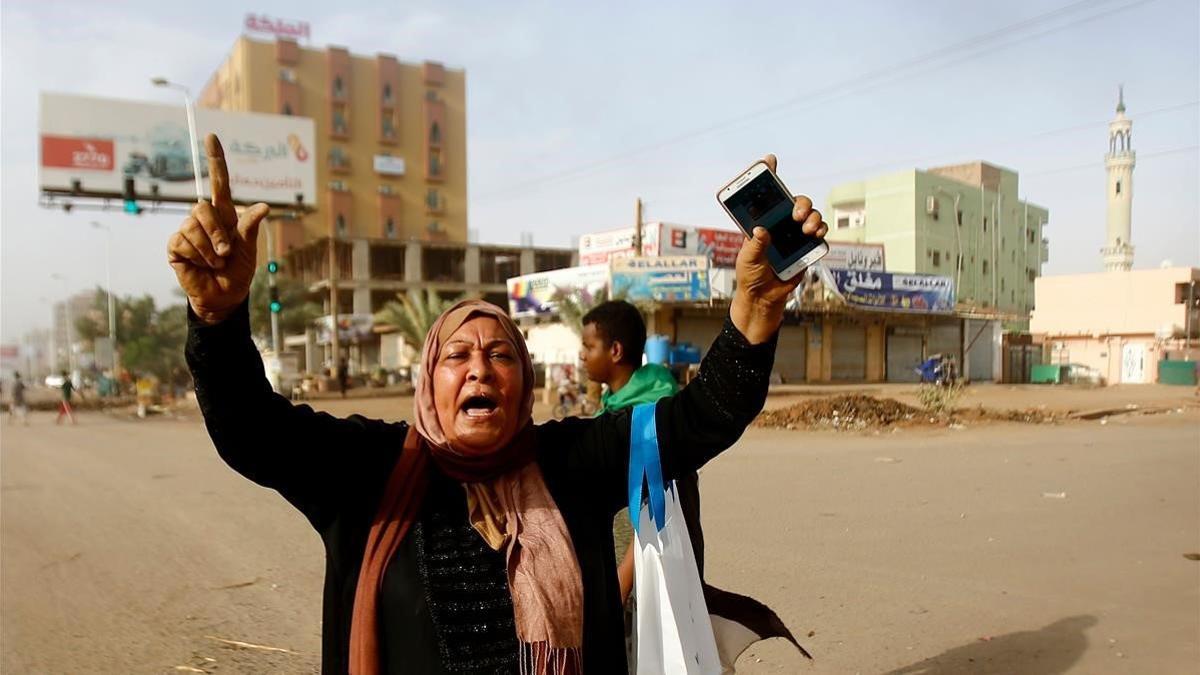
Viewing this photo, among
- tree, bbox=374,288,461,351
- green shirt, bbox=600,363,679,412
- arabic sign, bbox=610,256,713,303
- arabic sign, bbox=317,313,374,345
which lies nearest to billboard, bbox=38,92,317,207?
tree, bbox=374,288,461,351

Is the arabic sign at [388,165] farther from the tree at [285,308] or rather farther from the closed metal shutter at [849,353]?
the closed metal shutter at [849,353]

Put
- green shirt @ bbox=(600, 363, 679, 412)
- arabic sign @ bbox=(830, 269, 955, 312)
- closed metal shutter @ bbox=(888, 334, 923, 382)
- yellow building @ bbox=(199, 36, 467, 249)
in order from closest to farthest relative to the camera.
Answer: green shirt @ bbox=(600, 363, 679, 412) → arabic sign @ bbox=(830, 269, 955, 312) → closed metal shutter @ bbox=(888, 334, 923, 382) → yellow building @ bbox=(199, 36, 467, 249)

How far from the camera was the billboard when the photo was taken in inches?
1240

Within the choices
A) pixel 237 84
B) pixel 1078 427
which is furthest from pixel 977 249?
pixel 237 84

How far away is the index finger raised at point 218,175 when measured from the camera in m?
1.45

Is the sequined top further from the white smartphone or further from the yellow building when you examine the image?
the yellow building

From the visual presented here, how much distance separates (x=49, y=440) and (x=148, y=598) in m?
14.7

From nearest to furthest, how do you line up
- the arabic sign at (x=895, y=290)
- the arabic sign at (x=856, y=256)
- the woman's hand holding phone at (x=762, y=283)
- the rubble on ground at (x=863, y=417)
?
the woman's hand holding phone at (x=762, y=283) → the rubble on ground at (x=863, y=417) → the arabic sign at (x=895, y=290) → the arabic sign at (x=856, y=256)

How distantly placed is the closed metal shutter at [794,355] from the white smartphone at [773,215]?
97.3 feet

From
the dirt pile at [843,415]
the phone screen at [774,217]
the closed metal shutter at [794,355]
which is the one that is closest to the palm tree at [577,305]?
the dirt pile at [843,415]

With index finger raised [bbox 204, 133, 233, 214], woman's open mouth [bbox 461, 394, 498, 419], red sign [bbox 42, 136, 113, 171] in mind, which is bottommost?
woman's open mouth [bbox 461, 394, 498, 419]

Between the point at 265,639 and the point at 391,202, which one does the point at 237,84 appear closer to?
the point at 391,202

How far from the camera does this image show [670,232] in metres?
32.6

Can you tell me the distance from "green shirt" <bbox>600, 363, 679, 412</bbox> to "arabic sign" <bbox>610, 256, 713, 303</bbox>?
74.2 ft
